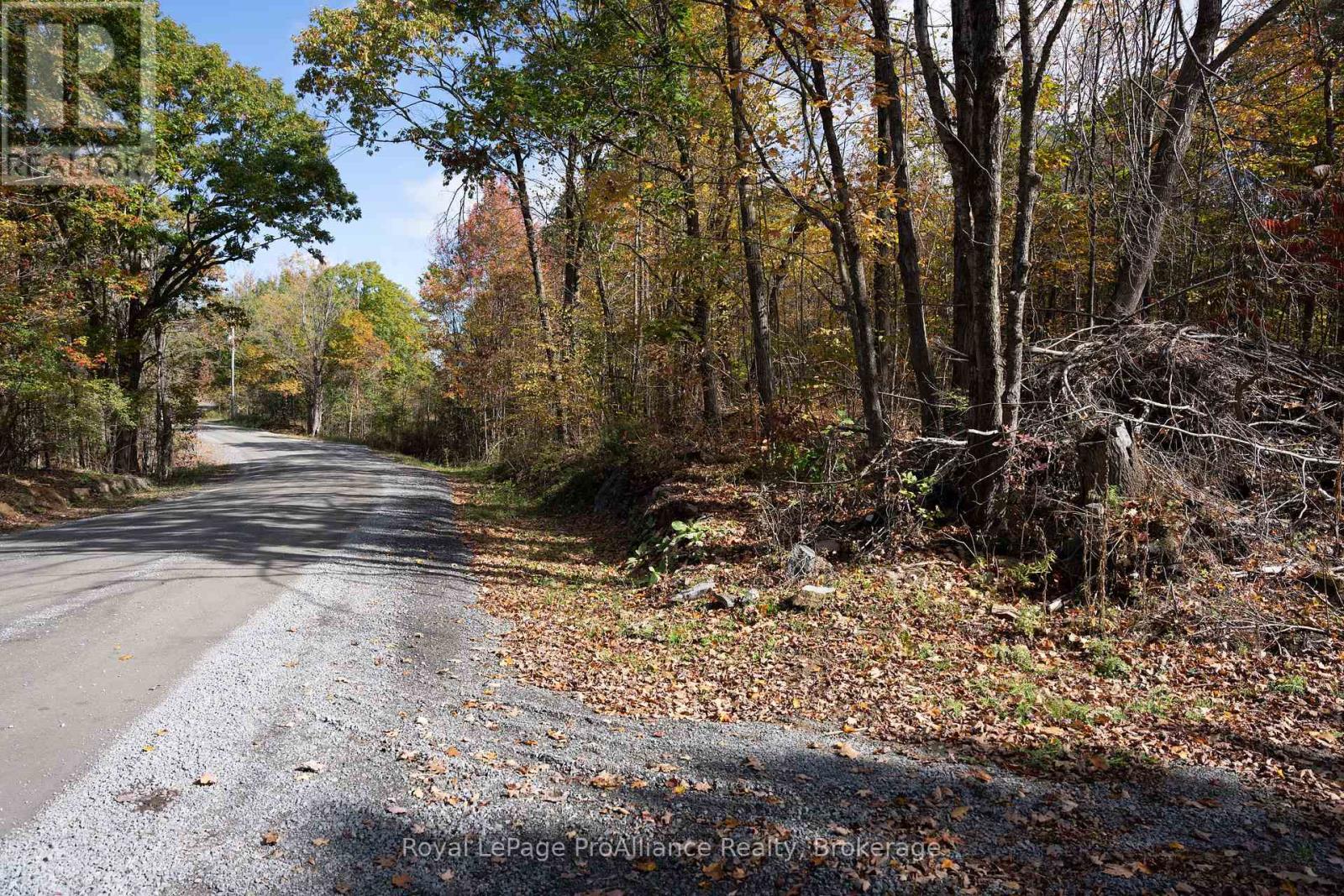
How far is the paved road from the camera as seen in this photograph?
443 centimetres

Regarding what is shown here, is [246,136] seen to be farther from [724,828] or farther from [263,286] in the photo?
[263,286]

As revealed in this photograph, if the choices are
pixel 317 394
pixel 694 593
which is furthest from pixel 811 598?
pixel 317 394

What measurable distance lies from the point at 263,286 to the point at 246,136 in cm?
6743

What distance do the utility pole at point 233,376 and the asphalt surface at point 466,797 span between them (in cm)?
5893

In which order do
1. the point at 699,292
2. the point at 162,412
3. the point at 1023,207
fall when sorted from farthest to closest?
the point at 162,412, the point at 699,292, the point at 1023,207

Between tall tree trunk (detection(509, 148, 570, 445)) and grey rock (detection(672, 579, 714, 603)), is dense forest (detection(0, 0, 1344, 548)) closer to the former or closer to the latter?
tall tree trunk (detection(509, 148, 570, 445))

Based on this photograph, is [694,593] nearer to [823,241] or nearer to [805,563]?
[805,563]

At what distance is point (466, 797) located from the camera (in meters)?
4.07

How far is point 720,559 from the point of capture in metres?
9.34

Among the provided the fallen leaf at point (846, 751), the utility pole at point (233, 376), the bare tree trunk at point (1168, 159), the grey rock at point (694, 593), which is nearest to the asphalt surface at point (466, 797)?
the fallen leaf at point (846, 751)

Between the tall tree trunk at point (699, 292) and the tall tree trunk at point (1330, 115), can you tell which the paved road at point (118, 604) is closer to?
the tall tree trunk at point (699, 292)

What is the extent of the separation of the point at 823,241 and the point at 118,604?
12610 mm

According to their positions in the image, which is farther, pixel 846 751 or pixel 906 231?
pixel 906 231

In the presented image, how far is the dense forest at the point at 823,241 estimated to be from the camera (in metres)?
7.94
